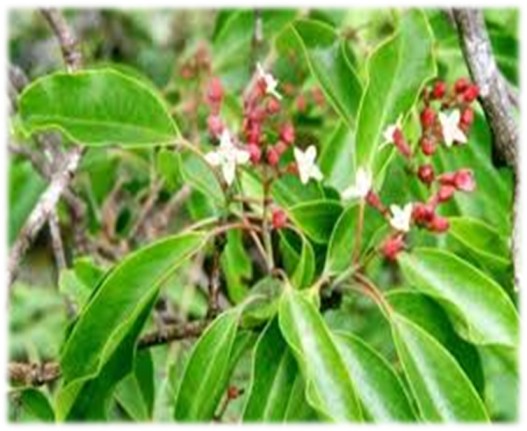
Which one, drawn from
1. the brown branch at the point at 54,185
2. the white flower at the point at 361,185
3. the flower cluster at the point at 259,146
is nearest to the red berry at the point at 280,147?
the flower cluster at the point at 259,146

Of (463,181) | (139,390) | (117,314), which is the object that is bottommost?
(139,390)

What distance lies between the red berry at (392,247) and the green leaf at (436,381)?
0.27 ft

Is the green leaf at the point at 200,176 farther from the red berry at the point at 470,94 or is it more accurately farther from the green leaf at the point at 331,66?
the red berry at the point at 470,94

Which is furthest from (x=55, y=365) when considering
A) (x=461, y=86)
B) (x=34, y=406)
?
(x=461, y=86)

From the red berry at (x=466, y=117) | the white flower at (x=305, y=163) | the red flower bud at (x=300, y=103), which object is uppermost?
the red flower bud at (x=300, y=103)

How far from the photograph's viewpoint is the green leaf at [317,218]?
5.40ft

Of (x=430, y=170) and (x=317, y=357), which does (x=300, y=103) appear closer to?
(x=430, y=170)

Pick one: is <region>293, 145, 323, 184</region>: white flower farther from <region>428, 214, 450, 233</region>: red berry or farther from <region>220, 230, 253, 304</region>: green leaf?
<region>220, 230, 253, 304</region>: green leaf

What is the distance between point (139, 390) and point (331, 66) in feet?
1.56

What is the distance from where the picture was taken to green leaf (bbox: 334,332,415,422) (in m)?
1.53

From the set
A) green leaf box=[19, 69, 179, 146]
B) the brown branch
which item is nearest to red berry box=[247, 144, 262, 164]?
green leaf box=[19, 69, 179, 146]

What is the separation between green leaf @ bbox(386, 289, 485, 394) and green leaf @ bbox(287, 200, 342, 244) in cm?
11

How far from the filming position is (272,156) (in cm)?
165

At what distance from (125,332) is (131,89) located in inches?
11.1
